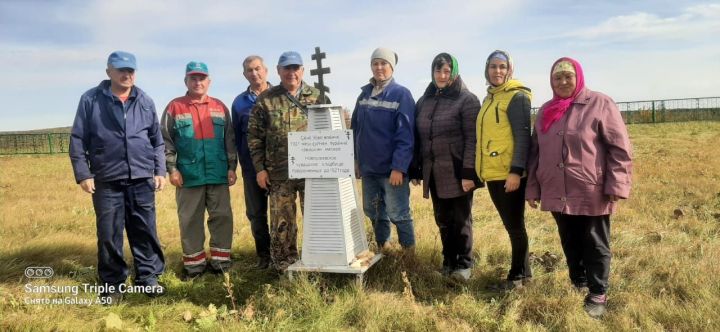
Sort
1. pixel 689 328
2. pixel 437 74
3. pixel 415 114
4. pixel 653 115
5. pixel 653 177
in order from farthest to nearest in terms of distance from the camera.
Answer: pixel 653 115
pixel 653 177
pixel 415 114
pixel 437 74
pixel 689 328

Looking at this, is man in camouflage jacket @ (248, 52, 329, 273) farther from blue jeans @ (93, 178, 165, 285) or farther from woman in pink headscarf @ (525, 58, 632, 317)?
woman in pink headscarf @ (525, 58, 632, 317)

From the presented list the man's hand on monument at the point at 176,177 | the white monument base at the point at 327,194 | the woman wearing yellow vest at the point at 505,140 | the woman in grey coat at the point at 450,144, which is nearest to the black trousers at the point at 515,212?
the woman wearing yellow vest at the point at 505,140

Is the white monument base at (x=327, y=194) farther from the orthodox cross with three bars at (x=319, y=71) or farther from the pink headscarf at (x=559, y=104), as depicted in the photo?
the pink headscarf at (x=559, y=104)

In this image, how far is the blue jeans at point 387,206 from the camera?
4.13m

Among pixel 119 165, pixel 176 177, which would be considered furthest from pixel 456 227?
pixel 119 165

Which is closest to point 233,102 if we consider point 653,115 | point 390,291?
point 390,291

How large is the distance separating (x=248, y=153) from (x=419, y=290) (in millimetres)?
2104

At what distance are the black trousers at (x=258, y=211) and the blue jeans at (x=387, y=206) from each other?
1.07 m

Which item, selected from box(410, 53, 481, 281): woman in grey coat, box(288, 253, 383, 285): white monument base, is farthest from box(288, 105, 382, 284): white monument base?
box(410, 53, 481, 281): woman in grey coat

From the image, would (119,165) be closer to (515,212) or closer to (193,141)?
(193,141)

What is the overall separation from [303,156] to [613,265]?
2.81m

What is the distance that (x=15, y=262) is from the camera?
4.52 m

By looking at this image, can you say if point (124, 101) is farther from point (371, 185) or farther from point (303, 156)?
point (371, 185)

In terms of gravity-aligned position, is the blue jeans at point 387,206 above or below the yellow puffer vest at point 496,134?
below
